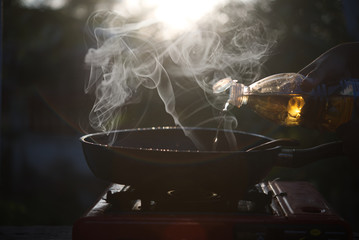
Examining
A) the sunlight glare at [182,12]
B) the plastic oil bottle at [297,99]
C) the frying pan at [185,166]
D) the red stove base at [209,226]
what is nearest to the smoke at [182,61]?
the sunlight glare at [182,12]

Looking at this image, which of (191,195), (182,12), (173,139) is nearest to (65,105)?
(182,12)

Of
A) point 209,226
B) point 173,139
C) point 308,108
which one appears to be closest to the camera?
point 209,226

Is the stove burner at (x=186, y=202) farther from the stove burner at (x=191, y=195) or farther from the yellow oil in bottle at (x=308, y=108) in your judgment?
the yellow oil in bottle at (x=308, y=108)

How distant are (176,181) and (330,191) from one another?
196cm

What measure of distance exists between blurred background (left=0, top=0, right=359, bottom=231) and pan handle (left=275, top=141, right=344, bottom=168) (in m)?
1.11

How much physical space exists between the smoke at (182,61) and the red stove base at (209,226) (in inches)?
37.5

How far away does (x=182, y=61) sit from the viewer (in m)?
2.32

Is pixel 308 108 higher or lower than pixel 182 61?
lower

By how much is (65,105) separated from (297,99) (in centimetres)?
533

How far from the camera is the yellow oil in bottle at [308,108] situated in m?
1.75

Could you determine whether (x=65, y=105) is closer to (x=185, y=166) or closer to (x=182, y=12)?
(x=182, y=12)

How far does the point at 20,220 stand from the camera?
4.76 meters

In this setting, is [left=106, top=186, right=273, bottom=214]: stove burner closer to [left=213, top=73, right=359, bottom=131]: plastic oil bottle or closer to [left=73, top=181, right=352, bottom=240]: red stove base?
[left=73, top=181, right=352, bottom=240]: red stove base

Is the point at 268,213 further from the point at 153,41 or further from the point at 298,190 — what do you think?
the point at 153,41
